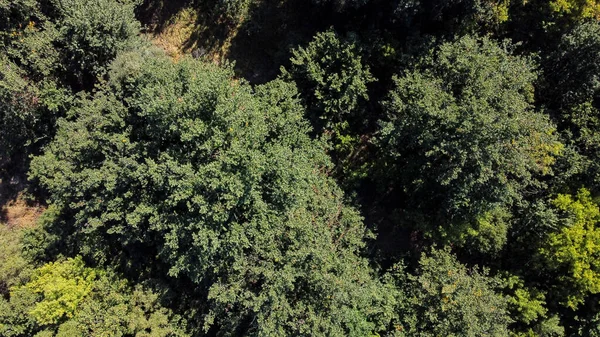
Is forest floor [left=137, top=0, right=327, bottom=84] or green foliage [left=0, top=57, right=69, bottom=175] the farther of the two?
forest floor [left=137, top=0, right=327, bottom=84]

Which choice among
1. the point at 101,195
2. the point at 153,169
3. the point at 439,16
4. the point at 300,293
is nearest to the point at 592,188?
the point at 439,16

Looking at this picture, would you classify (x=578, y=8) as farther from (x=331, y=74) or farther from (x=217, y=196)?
(x=217, y=196)

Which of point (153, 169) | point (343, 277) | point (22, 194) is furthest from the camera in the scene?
point (22, 194)

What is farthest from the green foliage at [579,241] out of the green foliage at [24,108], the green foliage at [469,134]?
the green foliage at [24,108]

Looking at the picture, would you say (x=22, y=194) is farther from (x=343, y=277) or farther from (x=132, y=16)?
(x=343, y=277)

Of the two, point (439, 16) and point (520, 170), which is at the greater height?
point (439, 16)

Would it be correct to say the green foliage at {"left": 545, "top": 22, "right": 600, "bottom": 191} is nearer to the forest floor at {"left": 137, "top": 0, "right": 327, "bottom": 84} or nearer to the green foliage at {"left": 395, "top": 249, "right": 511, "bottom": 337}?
the green foliage at {"left": 395, "top": 249, "right": 511, "bottom": 337}

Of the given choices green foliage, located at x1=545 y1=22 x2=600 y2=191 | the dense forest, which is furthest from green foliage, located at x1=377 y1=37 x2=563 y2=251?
green foliage, located at x1=545 y1=22 x2=600 y2=191
